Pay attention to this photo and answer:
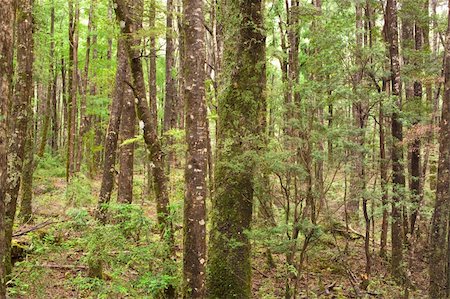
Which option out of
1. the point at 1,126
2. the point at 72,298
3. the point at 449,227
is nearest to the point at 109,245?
the point at 72,298

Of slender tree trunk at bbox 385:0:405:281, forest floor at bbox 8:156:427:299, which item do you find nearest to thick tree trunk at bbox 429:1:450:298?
forest floor at bbox 8:156:427:299

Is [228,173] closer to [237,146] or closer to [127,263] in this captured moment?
[237,146]

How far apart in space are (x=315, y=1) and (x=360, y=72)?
29.7 feet

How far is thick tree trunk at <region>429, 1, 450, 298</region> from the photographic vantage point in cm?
902

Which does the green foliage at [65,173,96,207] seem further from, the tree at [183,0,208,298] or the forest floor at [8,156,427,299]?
the tree at [183,0,208,298]

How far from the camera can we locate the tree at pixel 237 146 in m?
7.27

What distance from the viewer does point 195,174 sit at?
18.9ft

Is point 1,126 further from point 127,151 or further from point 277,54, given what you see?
point 277,54

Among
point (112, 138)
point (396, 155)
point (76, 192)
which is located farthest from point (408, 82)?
point (76, 192)

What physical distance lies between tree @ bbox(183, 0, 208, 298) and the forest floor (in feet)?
2.14

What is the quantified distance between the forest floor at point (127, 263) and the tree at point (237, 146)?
912 millimetres

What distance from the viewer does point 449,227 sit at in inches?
345

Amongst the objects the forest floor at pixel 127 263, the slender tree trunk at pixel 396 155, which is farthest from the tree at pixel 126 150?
the slender tree trunk at pixel 396 155

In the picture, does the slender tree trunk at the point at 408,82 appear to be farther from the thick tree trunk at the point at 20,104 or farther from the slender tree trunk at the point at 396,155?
the thick tree trunk at the point at 20,104
